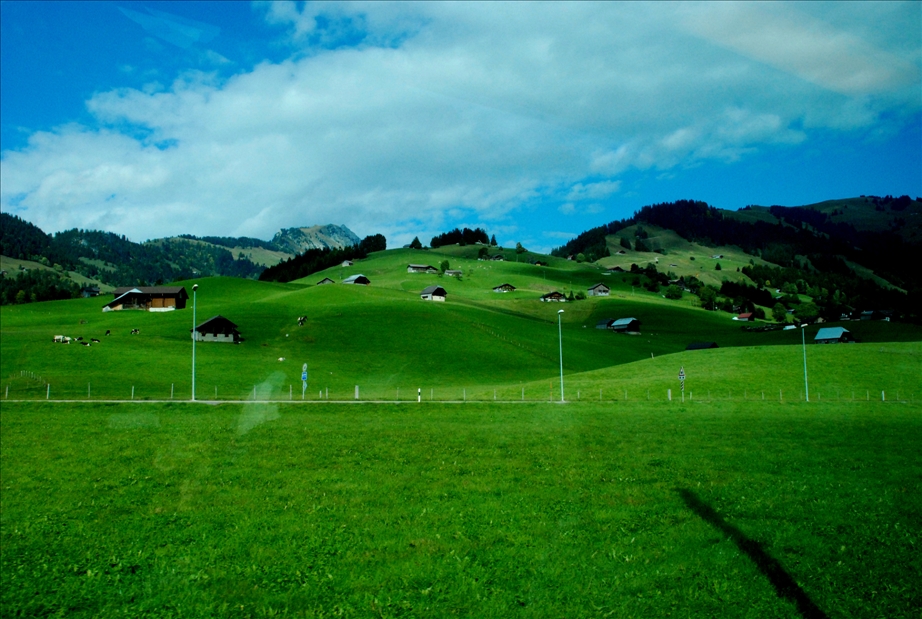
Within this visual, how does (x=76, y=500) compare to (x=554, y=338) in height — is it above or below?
below

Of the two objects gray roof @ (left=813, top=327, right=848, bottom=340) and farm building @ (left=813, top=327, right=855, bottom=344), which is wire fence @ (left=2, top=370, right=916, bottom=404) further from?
gray roof @ (left=813, top=327, right=848, bottom=340)

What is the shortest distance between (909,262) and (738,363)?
127392mm

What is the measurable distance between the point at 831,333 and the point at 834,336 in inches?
56.3

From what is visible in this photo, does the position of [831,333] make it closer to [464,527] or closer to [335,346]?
[335,346]

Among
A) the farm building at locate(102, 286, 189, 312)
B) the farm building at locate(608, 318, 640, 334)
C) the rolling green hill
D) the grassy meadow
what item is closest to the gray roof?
the rolling green hill

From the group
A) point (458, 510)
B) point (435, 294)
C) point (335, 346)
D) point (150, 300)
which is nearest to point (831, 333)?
point (335, 346)

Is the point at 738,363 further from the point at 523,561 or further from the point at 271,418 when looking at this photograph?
the point at 523,561

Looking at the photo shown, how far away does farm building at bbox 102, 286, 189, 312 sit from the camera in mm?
158625

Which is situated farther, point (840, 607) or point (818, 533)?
point (818, 533)

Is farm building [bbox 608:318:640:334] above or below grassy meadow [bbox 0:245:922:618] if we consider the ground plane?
above

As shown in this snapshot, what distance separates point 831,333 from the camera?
127 m

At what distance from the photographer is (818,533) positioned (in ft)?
49.4

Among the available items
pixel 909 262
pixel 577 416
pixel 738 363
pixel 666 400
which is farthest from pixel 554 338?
pixel 909 262

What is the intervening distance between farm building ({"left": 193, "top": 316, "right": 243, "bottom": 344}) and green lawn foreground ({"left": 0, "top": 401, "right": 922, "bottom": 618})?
8379cm
